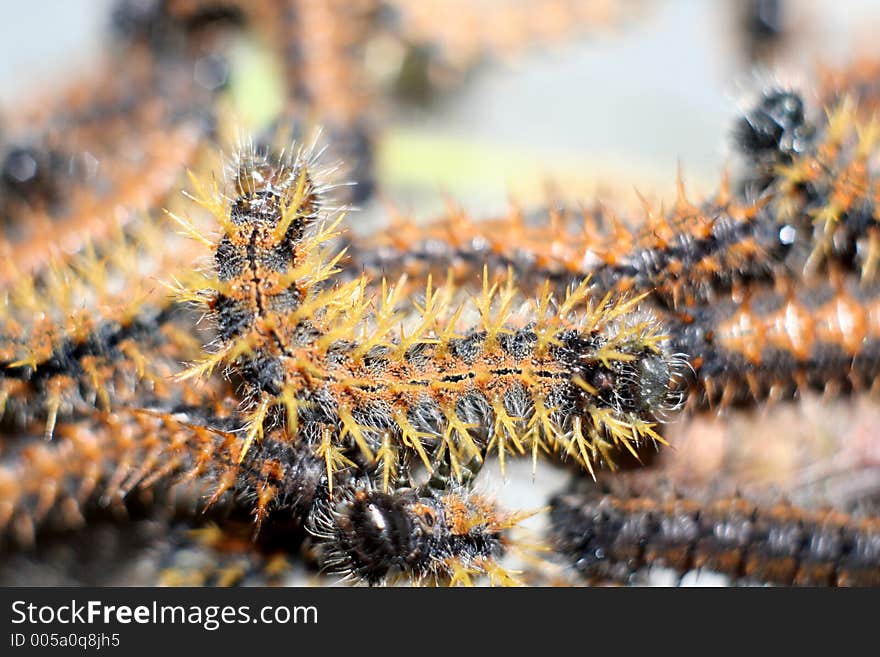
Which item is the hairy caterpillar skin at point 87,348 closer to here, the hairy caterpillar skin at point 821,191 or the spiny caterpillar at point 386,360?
the spiny caterpillar at point 386,360

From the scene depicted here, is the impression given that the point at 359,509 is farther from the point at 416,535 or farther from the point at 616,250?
the point at 616,250

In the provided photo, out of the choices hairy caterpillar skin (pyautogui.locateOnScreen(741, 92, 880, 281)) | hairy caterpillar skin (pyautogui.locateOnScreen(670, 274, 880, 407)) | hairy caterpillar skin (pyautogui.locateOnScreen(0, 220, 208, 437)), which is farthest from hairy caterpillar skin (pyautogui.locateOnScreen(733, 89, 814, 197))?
hairy caterpillar skin (pyautogui.locateOnScreen(0, 220, 208, 437))

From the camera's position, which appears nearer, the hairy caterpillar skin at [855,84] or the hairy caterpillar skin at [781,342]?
the hairy caterpillar skin at [781,342]

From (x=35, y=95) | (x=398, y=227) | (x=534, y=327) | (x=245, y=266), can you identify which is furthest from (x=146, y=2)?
(x=534, y=327)

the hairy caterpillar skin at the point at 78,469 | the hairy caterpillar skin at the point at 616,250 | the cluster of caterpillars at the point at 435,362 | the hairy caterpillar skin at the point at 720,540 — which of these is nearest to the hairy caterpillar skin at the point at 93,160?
the cluster of caterpillars at the point at 435,362

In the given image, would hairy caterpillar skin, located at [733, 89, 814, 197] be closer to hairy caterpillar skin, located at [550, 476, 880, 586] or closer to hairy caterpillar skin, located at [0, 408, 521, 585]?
hairy caterpillar skin, located at [550, 476, 880, 586]

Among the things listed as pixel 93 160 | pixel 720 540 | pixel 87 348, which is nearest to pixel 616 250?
pixel 720 540

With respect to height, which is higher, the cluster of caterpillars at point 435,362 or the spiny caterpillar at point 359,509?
the cluster of caterpillars at point 435,362

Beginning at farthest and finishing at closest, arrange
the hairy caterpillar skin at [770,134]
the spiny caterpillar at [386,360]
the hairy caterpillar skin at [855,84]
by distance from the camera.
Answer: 1. the hairy caterpillar skin at [855,84]
2. the hairy caterpillar skin at [770,134]
3. the spiny caterpillar at [386,360]
